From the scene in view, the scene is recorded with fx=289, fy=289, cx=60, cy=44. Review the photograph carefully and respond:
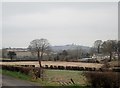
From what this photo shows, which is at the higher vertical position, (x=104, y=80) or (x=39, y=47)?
(x=39, y=47)

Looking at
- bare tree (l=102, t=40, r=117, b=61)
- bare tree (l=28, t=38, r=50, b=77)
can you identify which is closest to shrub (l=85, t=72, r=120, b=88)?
bare tree (l=102, t=40, r=117, b=61)

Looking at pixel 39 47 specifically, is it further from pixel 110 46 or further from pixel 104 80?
pixel 104 80

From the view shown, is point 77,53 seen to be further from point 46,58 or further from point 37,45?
point 37,45

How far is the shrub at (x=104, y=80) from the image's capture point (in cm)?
1561

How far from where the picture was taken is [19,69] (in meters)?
25.8

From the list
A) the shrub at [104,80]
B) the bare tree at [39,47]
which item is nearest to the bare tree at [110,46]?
the bare tree at [39,47]

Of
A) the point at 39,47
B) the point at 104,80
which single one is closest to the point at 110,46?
the point at 39,47

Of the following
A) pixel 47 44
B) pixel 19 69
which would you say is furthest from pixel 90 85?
pixel 47 44

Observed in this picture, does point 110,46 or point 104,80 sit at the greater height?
point 110,46

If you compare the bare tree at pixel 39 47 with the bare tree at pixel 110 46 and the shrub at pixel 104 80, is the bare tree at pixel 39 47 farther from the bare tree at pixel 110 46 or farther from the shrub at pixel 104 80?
the shrub at pixel 104 80

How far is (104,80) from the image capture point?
16016 mm

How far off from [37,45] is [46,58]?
33.7ft

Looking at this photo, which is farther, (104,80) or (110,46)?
(110,46)

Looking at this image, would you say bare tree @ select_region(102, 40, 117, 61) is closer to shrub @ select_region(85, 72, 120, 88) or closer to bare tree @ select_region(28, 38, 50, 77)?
bare tree @ select_region(28, 38, 50, 77)
